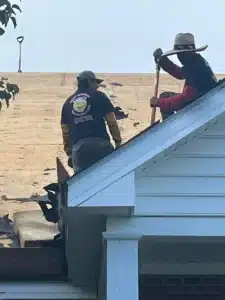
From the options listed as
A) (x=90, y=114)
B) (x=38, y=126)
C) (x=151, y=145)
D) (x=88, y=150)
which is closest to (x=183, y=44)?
(x=90, y=114)

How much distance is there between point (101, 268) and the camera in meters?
7.60

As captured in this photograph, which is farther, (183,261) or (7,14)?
(7,14)

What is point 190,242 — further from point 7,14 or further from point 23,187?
point 23,187

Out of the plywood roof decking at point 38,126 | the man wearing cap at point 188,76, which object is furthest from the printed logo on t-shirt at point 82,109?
the plywood roof decking at point 38,126

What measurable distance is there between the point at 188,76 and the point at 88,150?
3.36ft

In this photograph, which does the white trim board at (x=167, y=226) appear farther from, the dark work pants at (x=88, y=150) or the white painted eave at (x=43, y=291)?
the dark work pants at (x=88, y=150)

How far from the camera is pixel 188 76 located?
8.13 metres

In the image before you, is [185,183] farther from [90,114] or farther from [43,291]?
[90,114]

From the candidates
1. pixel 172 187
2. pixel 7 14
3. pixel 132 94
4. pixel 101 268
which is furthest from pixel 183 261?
pixel 132 94

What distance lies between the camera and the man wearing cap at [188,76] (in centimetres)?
802

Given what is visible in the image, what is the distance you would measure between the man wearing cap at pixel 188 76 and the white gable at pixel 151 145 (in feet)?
2.99

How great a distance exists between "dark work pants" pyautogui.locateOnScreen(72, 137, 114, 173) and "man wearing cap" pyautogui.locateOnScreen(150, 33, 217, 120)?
1.90 feet

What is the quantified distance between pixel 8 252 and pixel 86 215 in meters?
1.17

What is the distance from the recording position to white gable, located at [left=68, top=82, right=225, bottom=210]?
6.76 meters
